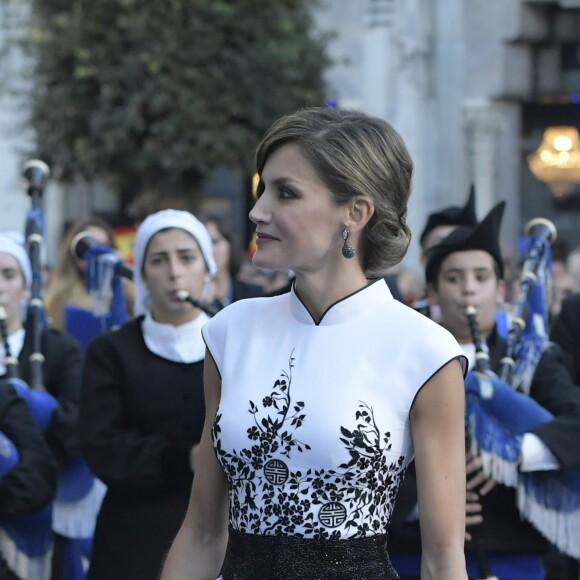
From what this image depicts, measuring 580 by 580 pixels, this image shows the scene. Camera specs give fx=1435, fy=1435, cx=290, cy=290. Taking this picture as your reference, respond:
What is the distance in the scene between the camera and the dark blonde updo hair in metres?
2.87

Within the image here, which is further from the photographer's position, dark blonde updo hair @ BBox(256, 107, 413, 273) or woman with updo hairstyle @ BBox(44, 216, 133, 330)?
woman with updo hairstyle @ BBox(44, 216, 133, 330)

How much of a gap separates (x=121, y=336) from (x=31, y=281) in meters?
1.35

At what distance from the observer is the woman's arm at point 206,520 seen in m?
2.99

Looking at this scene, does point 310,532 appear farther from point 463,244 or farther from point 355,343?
point 463,244

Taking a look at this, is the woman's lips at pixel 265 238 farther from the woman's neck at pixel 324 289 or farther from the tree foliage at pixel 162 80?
the tree foliage at pixel 162 80

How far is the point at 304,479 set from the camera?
286 centimetres

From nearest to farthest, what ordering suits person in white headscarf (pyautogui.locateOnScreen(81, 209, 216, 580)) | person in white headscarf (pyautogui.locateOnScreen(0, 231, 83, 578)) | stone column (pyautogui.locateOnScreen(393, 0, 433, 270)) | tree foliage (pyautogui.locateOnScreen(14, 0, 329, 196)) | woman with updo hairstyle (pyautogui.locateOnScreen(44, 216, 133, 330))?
person in white headscarf (pyautogui.locateOnScreen(81, 209, 216, 580))
person in white headscarf (pyautogui.locateOnScreen(0, 231, 83, 578))
woman with updo hairstyle (pyautogui.locateOnScreen(44, 216, 133, 330))
tree foliage (pyautogui.locateOnScreen(14, 0, 329, 196))
stone column (pyautogui.locateOnScreen(393, 0, 433, 270))

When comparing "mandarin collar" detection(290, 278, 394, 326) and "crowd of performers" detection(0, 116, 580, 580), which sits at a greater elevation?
"mandarin collar" detection(290, 278, 394, 326)

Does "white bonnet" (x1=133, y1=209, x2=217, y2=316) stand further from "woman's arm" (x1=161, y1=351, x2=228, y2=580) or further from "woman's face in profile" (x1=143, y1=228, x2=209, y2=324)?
"woman's arm" (x1=161, y1=351, x2=228, y2=580)

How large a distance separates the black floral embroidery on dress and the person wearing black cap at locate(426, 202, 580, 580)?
67.8 inches

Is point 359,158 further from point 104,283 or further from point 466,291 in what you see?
point 104,283

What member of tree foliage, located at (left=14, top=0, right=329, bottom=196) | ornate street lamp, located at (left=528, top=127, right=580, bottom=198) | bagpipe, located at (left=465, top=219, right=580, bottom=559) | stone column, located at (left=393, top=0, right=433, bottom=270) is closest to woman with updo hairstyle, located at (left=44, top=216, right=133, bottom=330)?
bagpipe, located at (left=465, top=219, right=580, bottom=559)

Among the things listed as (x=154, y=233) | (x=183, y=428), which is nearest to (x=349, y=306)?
(x=183, y=428)

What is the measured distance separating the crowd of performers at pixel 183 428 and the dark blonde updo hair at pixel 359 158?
5.88ft
